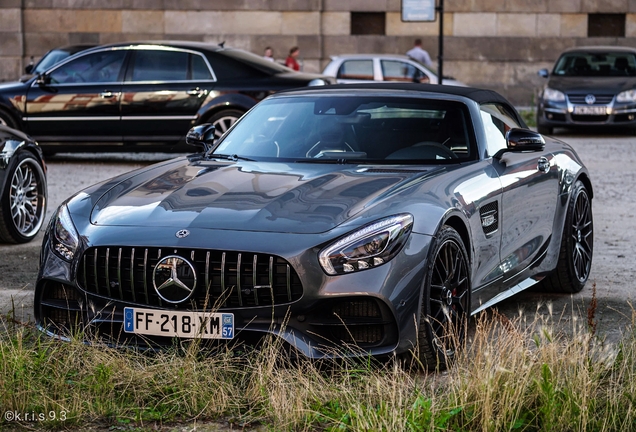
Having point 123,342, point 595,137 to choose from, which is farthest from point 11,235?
point 595,137

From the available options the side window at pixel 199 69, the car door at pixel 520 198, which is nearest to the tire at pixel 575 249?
the car door at pixel 520 198

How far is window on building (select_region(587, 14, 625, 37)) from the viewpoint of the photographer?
3198cm

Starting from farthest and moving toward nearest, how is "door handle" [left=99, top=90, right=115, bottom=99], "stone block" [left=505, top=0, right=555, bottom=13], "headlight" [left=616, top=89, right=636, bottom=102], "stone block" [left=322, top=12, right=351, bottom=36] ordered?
"stone block" [left=322, top=12, right=351, bottom=36] → "stone block" [left=505, top=0, right=555, bottom=13] → "headlight" [left=616, top=89, right=636, bottom=102] → "door handle" [left=99, top=90, right=115, bottom=99]

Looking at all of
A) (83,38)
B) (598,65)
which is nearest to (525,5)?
(598,65)

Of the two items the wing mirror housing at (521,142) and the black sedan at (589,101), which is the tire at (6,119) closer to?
the black sedan at (589,101)

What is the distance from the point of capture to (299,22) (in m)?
31.3

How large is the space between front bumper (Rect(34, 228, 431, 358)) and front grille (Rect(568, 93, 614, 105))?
1619 cm

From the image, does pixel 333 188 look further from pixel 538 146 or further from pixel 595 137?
pixel 595 137

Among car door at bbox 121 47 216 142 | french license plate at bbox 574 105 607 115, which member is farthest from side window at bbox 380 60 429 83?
car door at bbox 121 47 216 142

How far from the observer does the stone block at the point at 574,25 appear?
1246 inches

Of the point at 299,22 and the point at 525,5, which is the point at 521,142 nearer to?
the point at 299,22

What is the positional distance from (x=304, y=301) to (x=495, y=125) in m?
2.47

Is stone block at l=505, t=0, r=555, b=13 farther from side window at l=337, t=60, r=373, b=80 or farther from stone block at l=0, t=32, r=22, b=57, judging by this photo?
stone block at l=0, t=32, r=22, b=57

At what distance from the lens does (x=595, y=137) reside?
21000 mm
